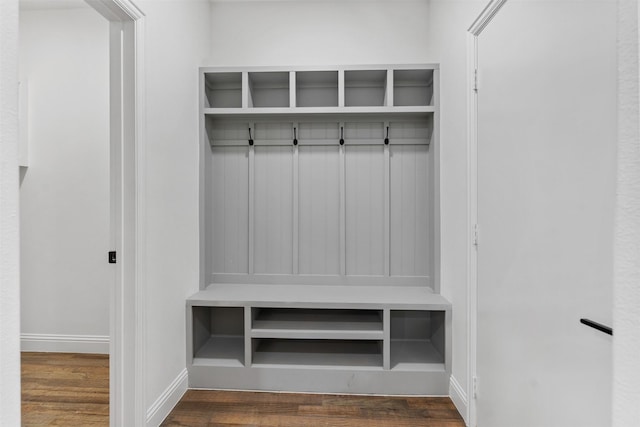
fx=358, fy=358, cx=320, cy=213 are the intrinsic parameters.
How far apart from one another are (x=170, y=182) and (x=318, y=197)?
113 cm

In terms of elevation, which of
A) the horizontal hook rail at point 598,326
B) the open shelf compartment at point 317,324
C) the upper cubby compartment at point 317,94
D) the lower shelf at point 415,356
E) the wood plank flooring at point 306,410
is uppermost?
the upper cubby compartment at point 317,94

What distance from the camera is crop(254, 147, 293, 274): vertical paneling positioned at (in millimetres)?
2875

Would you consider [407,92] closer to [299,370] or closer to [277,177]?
[277,177]

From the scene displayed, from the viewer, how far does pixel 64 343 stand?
9.68ft

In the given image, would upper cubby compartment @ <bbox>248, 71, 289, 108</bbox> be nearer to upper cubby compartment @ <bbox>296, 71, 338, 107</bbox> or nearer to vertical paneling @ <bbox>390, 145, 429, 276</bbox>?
upper cubby compartment @ <bbox>296, 71, 338, 107</bbox>

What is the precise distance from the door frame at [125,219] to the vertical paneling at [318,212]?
4.35 feet

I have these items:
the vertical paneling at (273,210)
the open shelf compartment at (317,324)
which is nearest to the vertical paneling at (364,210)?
the open shelf compartment at (317,324)

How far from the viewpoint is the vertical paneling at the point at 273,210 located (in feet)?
9.43

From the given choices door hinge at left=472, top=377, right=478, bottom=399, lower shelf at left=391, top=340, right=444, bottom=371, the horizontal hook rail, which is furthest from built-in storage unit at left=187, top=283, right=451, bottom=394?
the horizontal hook rail

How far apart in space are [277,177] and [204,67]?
979 millimetres

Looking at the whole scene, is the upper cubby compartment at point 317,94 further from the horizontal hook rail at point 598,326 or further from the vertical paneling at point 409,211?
the horizontal hook rail at point 598,326

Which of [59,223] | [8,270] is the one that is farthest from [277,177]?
[8,270]

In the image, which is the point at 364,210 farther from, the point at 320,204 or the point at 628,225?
the point at 628,225

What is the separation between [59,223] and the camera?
2936mm
